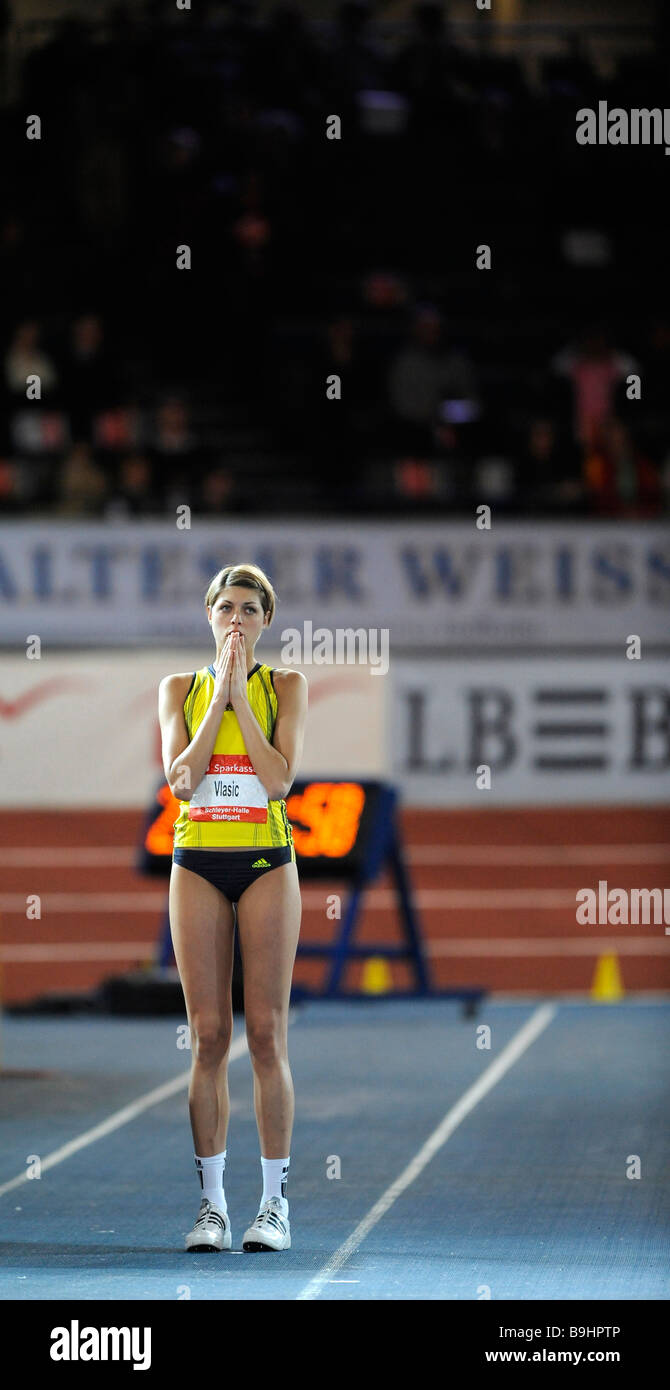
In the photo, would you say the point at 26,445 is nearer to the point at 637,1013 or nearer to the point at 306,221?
the point at 306,221

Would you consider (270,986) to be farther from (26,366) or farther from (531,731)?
(26,366)

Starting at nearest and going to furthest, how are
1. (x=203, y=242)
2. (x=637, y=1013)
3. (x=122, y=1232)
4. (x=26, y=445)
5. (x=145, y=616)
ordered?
1. (x=122, y=1232)
2. (x=637, y=1013)
3. (x=145, y=616)
4. (x=26, y=445)
5. (x=203, y=242)

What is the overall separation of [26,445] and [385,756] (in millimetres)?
3920

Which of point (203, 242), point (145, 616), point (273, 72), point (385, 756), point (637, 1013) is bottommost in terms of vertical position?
point (637, 1013)

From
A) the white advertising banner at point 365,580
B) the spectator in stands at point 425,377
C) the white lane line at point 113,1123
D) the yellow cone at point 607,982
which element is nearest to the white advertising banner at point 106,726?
the white advertising banner at point 365,580

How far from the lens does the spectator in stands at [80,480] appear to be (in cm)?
1465

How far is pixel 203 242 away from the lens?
17.1 meters

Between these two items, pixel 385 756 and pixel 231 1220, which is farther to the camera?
pixel 385 756

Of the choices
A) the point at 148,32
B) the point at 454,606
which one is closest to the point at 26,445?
the point at 454,606

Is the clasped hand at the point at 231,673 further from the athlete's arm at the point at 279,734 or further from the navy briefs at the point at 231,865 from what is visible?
the navy briefs at the point at 231,865

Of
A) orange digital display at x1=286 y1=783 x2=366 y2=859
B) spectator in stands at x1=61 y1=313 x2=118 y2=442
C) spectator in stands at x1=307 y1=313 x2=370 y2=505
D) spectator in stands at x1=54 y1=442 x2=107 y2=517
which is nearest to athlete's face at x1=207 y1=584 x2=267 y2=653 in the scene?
orange digital display at x1=286 y1=783 x2=366 y2=859

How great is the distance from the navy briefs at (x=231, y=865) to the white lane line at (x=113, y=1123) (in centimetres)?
179
